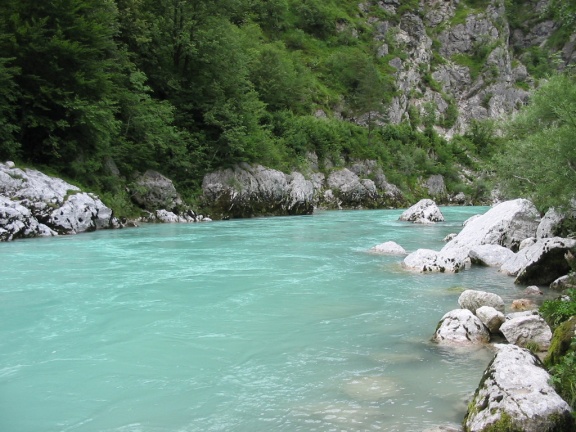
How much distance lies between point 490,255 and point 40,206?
1833cm

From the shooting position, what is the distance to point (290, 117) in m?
50.2

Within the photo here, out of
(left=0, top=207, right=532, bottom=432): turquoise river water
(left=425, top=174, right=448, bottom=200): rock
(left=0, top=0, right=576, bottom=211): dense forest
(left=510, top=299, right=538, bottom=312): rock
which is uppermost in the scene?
(left=0, top=0, right=576, bottom=211): dense forest

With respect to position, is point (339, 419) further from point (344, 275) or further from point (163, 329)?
point (344, 275)

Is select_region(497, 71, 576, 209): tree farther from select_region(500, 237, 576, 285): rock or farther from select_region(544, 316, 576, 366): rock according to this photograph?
select_region(544, 316, 576, 366): rock

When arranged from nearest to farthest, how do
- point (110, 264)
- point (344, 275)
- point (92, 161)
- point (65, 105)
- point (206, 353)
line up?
point (206, 353) → point (344, 275) → point (110, 264) → point (65, 105) → point (92, 161)

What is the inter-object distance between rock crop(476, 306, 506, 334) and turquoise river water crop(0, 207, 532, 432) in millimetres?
899

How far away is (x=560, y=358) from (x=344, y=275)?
311 inches

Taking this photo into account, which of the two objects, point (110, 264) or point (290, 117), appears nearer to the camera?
point (110, 264)

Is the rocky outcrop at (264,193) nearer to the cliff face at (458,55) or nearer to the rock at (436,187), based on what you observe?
the rock at (436,187)

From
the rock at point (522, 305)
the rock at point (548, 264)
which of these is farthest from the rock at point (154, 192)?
the rock at point (522, 305)

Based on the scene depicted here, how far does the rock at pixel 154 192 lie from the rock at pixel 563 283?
22.7 m

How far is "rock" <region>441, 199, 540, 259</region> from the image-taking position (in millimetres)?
16750

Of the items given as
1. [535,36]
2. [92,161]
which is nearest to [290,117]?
[92,161]

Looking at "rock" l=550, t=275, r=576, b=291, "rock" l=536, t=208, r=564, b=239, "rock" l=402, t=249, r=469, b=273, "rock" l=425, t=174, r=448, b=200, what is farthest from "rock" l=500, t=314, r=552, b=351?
"rock" l=425, t=174, r=448, b=200
